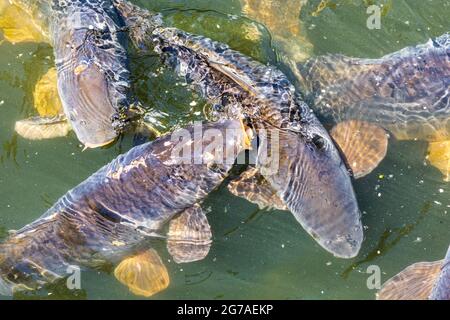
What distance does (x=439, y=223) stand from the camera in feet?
23.1

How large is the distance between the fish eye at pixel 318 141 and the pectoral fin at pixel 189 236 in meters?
1.55

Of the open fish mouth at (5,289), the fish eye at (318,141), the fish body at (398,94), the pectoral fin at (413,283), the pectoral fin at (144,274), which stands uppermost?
the fish body at (398,94)

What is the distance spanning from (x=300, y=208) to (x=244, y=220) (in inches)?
31.0

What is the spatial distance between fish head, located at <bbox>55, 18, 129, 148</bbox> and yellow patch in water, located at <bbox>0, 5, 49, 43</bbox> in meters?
0.70

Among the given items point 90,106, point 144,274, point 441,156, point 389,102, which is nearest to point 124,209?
point 144,274

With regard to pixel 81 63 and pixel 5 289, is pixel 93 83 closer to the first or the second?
pixel 81 63

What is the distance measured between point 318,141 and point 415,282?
6.27 feet

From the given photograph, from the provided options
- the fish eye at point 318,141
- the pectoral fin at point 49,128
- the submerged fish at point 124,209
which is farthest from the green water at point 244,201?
the fish eye at point 318,141

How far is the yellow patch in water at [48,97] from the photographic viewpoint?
7.64 metres

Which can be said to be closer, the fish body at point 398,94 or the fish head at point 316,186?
the fish head at point 316,186

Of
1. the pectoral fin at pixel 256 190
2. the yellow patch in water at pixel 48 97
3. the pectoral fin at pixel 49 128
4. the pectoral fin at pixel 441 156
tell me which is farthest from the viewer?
the yellow patch in water at pixel 48 97

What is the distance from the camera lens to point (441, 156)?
7.33 m

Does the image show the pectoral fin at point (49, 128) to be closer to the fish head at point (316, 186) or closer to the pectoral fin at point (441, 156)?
the fish head at point (316, 186)

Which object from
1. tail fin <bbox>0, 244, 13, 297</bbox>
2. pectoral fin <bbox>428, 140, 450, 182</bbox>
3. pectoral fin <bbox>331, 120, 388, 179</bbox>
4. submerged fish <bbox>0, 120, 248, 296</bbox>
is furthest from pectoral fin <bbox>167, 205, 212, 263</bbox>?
pectoral fin <bbox>428, 140, 450, 182</bbox>
